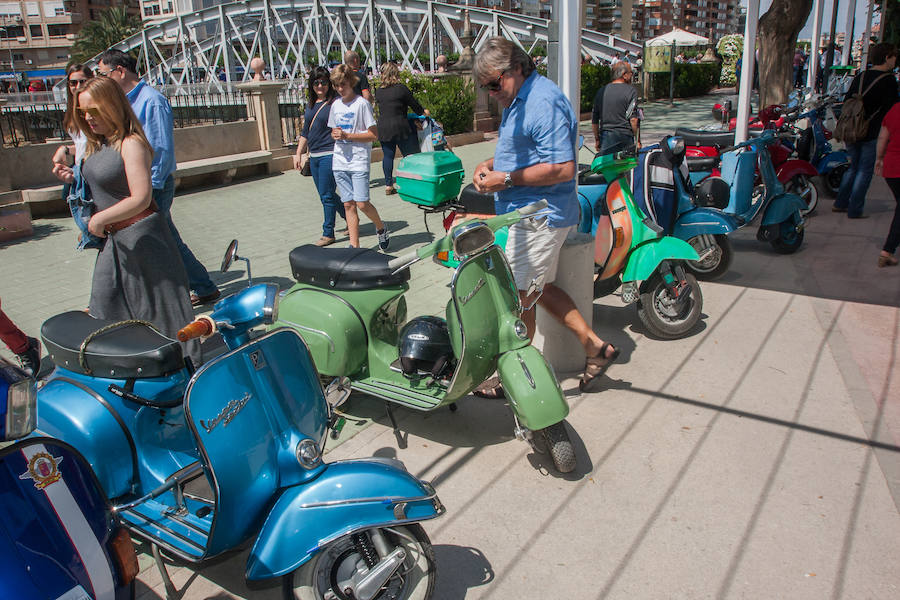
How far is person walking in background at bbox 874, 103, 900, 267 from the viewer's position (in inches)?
229

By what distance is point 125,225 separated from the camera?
11.7 ft

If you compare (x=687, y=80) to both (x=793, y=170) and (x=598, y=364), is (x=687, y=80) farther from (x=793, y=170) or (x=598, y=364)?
(x=598, y=364)

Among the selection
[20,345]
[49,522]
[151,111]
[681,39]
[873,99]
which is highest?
[681,39]

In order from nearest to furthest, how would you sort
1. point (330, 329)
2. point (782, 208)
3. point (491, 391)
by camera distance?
point (330, 329) < point (491, 391) < point (782, 208)

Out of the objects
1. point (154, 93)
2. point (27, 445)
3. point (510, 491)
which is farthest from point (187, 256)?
point (27, 445)

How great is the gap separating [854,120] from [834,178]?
7.77 feet

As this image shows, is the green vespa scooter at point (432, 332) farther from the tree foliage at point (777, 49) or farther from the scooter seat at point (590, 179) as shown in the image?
the tree foliage at point (777, 49)

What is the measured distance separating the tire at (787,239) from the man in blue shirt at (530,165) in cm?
374

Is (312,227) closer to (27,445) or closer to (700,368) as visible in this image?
(700,368)

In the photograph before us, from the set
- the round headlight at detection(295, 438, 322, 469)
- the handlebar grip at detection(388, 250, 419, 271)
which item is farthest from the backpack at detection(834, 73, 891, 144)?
the round headlight at detection(295, 438, 322, 469)

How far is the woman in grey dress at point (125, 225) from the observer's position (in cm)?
341

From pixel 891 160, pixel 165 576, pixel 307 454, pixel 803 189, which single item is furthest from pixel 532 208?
pixel 803 189

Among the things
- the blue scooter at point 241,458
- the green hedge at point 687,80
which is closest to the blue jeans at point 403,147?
the blue scooter at point 241,458

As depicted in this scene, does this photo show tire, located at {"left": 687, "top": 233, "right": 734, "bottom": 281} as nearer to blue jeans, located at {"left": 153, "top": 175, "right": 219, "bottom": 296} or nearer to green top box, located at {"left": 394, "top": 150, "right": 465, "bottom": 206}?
green top box, located at {"left": 394, "top": 150, "right": 465, "bottom": 206}
